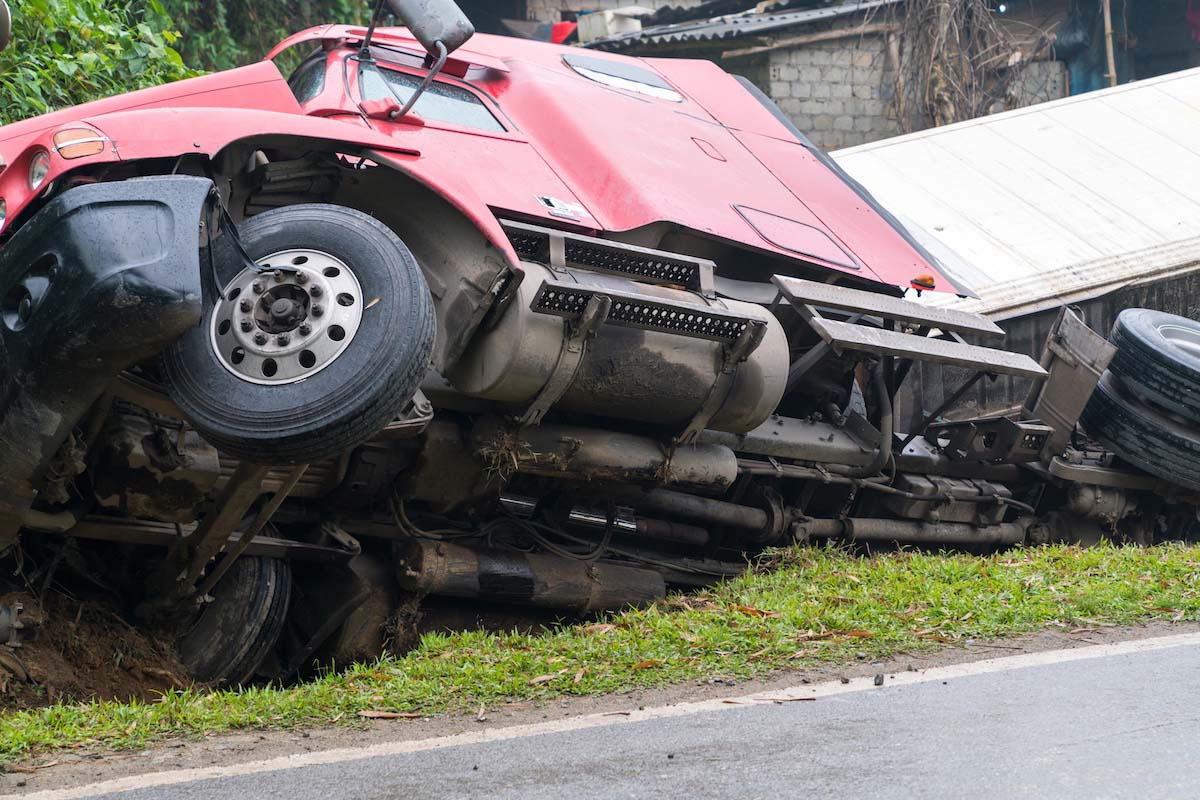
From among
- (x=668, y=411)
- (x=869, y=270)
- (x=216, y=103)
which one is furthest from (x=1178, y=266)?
(x=216, y=103)

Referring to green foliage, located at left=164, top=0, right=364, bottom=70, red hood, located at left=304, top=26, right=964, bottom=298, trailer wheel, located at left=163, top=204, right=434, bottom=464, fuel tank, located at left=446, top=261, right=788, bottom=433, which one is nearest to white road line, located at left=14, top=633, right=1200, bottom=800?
trailer wheel, located at left=163, top=204, right=434, bottom=464

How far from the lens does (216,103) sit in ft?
17.5

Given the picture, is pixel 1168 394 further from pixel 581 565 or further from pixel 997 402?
pixel 581 565

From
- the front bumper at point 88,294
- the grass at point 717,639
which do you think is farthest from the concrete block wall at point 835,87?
the front bumper at point 88,294

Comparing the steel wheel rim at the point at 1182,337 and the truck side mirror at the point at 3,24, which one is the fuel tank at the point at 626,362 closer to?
the truck side mirror at the point at 3,24

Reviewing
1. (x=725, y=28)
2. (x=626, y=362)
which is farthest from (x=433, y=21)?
(x=725, y=28)

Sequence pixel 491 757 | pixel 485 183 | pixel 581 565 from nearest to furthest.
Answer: pixel 491 757 → pixel 485 183 → pixel 581 565

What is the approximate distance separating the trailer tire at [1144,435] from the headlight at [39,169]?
6.04 metres

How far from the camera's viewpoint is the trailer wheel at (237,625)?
539 cm

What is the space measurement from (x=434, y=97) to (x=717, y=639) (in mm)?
2825

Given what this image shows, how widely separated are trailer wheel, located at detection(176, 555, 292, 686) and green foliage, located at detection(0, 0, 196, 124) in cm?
462

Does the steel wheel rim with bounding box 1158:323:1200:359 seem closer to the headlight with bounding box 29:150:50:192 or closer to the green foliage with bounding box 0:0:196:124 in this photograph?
the headlight with bounding box 29:150:50:192

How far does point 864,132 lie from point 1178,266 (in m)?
8.01

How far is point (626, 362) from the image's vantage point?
5516 mm
